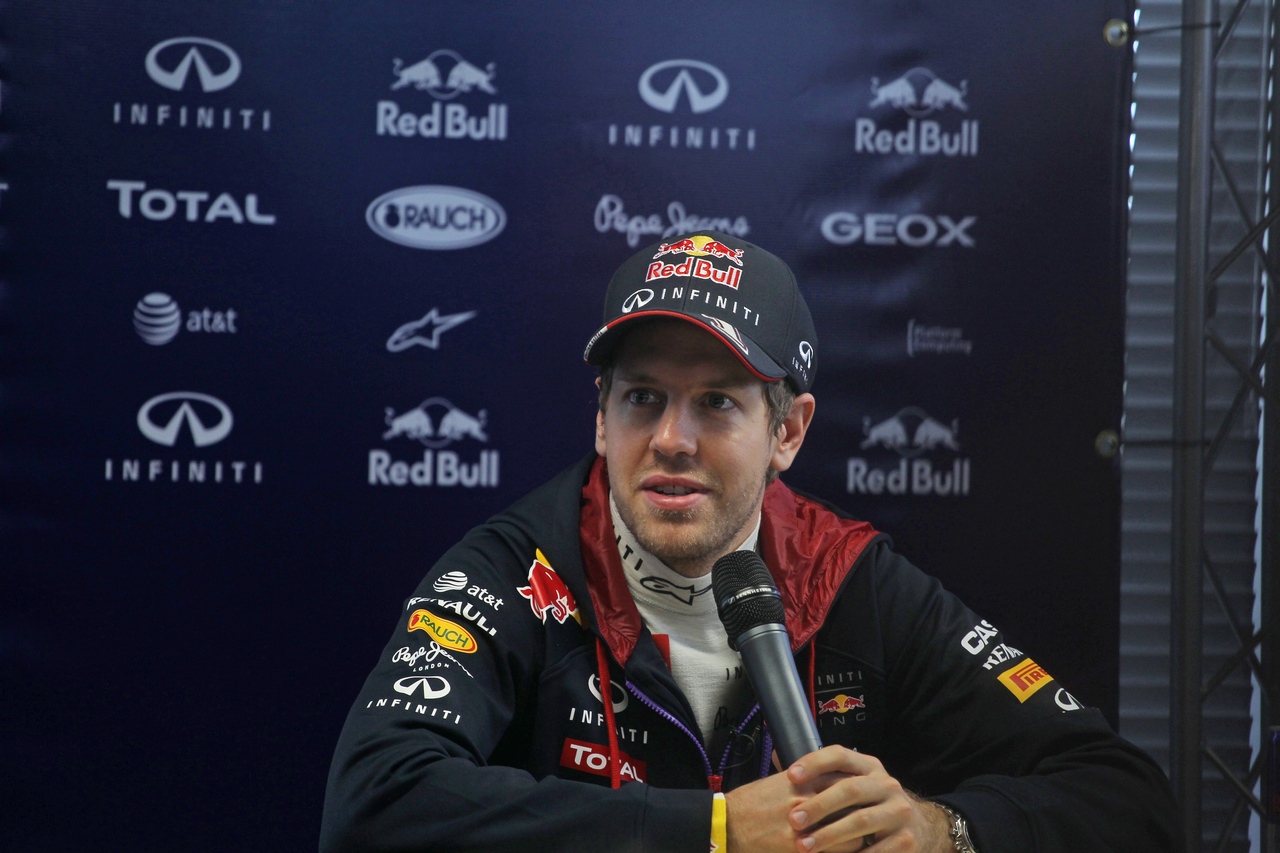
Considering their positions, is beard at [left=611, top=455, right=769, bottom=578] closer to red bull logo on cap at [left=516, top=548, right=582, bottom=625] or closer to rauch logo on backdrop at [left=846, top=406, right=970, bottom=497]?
red bull logo on cap at [left=516, top=548, right=582, bottom=625]

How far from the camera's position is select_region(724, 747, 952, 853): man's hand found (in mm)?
1171

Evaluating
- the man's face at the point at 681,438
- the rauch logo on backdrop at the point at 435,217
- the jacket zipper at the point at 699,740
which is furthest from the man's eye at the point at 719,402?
the rauch logo on backdrop at the point at 435,217

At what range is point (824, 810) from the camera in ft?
3.84

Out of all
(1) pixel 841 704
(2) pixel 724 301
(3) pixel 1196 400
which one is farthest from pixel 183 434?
(3) pixel 1196 400

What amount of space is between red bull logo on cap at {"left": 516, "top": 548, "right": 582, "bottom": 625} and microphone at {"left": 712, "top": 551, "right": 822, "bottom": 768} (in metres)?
0.34

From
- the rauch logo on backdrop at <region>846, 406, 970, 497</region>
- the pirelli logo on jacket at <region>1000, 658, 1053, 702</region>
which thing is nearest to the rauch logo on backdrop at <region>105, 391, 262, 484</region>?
the rauch logo on backdrop at <region>846, 406, 970, 497</region>

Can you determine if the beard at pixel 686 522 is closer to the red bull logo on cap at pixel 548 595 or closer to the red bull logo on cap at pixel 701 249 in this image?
the red bull logo on cap at pixel 548 595

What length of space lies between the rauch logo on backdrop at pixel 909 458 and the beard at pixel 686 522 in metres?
1.04

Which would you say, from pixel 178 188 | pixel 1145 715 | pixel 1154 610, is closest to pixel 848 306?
pixel 1154 610

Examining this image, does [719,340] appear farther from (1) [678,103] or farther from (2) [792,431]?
(1) [678,103]

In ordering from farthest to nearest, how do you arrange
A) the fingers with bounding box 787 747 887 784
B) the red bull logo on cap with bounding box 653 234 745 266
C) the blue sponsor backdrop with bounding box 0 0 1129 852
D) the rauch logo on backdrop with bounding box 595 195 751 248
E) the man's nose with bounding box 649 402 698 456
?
the rauch logo on backdrop with bounding box 595 195 751 248
the blue sponsor backdrop with bounding box 0 0 1129 852
the red bull logo on cap with bounding box 653 234 745 266
the man's nose with bounding box 649 402 698 456
the fingers with bounding box 787 747 887 784

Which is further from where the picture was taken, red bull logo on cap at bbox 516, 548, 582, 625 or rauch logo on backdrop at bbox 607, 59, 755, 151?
rauch logo on backdrop at bbox 607, 59, 755, 151

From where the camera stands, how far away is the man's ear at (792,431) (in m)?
1.67

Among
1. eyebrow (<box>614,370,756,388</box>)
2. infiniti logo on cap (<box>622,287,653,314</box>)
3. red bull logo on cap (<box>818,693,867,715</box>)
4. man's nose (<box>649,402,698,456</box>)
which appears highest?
infiniti logo on cap (<box>622,287,653,314</box>)
